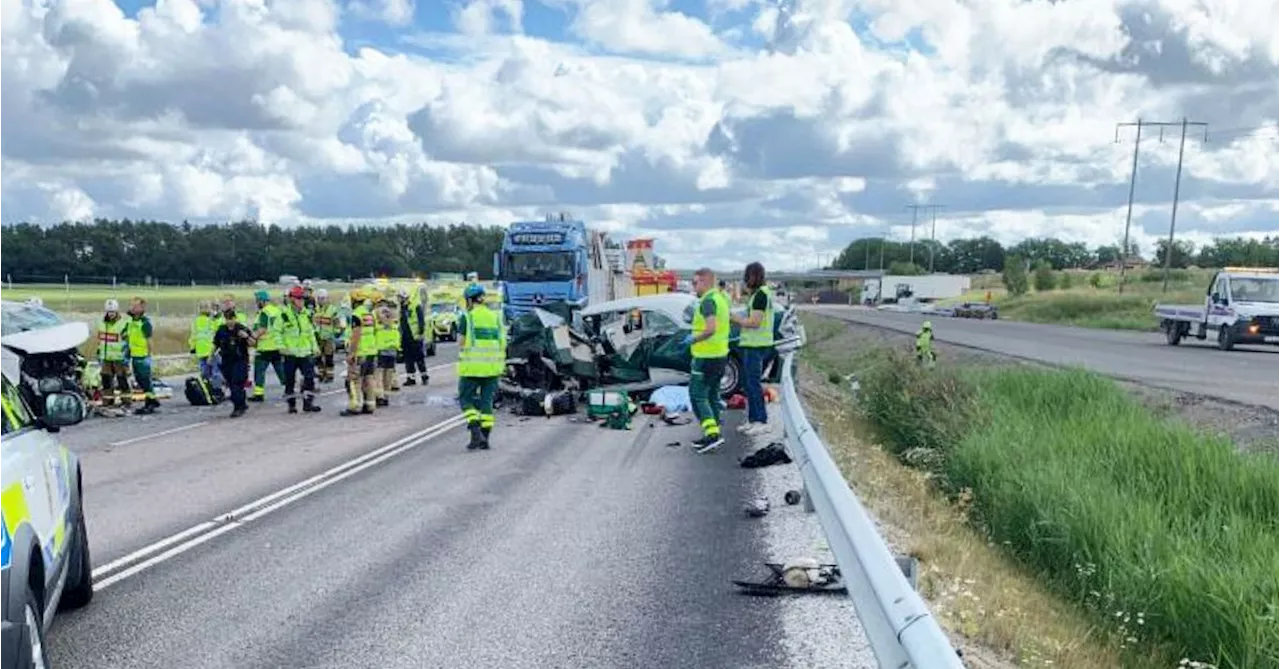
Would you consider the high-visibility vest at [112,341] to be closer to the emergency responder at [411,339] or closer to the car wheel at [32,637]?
the emergency responder at [411,339]

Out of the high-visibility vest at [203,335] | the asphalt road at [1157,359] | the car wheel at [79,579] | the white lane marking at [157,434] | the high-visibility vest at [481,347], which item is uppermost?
the high-visibility vest at [481,347]

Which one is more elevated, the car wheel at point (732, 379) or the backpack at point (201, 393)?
the car wheel at point (732, 379)

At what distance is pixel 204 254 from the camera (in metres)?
86.5

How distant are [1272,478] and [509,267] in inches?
990

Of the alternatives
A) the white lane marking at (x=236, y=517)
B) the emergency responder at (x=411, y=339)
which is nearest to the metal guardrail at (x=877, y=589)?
Result: the white lane marking at (x=236, y=517)

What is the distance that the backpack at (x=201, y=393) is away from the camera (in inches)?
745

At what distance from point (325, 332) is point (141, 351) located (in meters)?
4.12

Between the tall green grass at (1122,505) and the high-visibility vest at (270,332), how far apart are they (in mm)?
9381

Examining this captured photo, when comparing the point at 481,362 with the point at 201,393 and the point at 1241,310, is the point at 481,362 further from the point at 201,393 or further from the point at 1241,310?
the point at 1241,310

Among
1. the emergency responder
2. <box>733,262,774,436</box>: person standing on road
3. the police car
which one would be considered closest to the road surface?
the police car

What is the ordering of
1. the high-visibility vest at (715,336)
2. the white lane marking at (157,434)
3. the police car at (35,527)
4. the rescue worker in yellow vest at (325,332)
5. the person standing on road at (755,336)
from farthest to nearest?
the rescue worker in yellow vest at (325,332), the white lane marking at (157,434), the person standing on road at (755,336), the high-visibility vest at (715,336), the police car at (35,527)

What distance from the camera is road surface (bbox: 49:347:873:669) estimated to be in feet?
17.5

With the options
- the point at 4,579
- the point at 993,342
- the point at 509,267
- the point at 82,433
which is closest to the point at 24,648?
the point at 4,579

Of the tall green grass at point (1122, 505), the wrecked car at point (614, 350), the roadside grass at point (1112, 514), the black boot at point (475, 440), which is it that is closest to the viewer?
the roadside grass at point (1112, 514)
